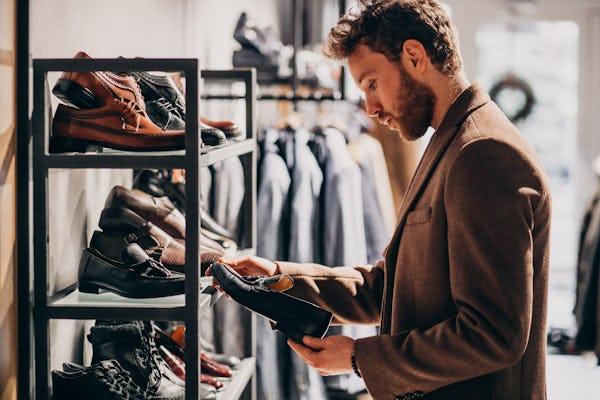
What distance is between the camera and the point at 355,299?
201cm

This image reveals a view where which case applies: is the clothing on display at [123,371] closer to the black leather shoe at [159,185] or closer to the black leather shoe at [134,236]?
the black leather shoe at [134,236]

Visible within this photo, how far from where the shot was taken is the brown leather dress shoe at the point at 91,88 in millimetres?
1595


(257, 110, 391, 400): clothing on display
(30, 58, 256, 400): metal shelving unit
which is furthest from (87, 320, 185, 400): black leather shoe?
(257, 110, 391, 400): clothing on display

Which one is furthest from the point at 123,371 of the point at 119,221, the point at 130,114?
the point at 130,114

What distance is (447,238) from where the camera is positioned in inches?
63.2

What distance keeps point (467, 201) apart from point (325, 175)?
5.49 ft

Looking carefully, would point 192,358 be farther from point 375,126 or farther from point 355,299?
point 375,126

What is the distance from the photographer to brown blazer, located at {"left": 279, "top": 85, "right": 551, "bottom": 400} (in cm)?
150

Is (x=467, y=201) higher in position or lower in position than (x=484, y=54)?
lower

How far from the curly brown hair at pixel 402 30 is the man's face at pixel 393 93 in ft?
0.08

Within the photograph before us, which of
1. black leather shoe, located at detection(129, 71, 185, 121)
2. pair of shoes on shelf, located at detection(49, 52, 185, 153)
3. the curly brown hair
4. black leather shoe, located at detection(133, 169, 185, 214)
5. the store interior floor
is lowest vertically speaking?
the store interior floor

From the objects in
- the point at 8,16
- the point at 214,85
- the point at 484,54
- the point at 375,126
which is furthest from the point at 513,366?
the point at 484,54

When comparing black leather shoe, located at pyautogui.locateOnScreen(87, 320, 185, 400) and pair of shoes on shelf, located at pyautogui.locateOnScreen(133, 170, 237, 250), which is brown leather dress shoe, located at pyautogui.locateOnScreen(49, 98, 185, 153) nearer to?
black leather shoe, located at pyautogui.locateOnScreen(87, 320, 185, 400)

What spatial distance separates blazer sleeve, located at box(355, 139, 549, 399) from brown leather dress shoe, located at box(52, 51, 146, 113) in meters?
0.63
